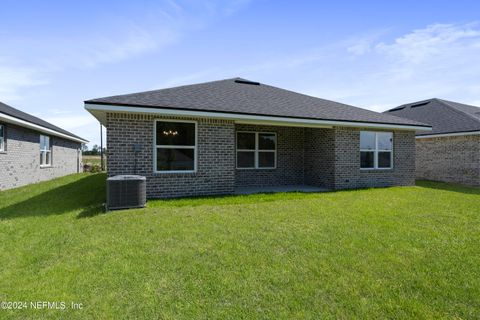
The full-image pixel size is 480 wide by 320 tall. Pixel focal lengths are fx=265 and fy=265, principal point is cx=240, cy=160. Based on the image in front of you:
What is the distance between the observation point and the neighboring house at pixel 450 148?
1370 centimetres

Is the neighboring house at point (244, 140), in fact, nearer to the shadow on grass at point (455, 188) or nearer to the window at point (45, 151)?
the shadow on grass at point (455, 188)

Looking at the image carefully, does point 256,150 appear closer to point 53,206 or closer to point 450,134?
point 53,206

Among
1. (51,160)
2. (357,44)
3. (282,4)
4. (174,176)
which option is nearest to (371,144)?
(357,44)

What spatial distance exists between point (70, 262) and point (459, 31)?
12.8 metres

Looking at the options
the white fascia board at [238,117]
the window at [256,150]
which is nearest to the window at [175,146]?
the white fascia board at [238,117]

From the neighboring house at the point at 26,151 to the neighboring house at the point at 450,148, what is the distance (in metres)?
21.3

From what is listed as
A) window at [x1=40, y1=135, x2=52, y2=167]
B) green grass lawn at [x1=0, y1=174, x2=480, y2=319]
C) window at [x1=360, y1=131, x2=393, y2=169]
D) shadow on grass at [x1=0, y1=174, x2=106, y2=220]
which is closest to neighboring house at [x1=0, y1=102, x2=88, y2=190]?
window at [x1=40, y1=135, x2=52, y2=167]

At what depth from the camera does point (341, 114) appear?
11586mm

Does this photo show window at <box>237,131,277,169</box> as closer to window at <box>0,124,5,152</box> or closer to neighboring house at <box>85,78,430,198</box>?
neighboring house at <box>85,78,430,198</box>

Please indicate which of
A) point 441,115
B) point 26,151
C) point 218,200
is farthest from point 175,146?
point 441,115

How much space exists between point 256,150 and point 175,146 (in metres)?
4.30

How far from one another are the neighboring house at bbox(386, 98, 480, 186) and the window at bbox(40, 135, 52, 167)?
22876mm

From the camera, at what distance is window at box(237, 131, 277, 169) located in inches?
468

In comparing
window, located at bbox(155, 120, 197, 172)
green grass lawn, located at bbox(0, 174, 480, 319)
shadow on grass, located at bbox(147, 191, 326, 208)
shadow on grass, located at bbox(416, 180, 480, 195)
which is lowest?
green grass lawn, located at bbox(0, 174, 480, 319)
